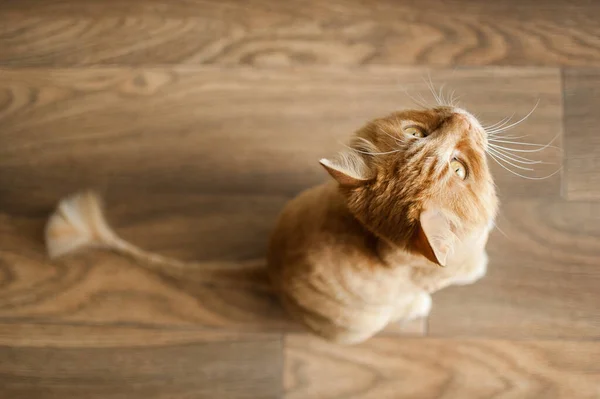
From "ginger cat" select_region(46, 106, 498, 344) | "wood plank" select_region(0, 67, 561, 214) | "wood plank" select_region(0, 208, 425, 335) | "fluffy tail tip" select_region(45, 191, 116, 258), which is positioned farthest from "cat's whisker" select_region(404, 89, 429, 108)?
"fluffy tail tip" select_region(45, 191, 116, 258)

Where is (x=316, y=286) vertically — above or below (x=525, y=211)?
below

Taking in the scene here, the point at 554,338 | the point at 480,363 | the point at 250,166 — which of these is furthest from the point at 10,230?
the point at 554,338

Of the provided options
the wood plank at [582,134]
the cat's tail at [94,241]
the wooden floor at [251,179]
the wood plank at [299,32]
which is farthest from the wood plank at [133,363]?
the wood plank at [582,134]

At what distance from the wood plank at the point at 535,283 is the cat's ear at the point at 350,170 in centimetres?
53

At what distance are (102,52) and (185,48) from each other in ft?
0.70

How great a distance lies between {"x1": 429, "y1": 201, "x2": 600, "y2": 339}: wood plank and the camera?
115cm

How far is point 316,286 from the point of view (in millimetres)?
853

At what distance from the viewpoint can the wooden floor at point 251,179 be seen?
1.16 m

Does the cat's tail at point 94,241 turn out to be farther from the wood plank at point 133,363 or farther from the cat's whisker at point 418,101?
the cat's whisker at point 418,101

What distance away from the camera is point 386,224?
750 mm

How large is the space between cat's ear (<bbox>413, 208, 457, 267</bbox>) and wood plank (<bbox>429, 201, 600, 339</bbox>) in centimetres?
51

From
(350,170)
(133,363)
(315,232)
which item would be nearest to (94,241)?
(133,363)

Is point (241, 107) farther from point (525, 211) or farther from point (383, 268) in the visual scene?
point (525, 211)

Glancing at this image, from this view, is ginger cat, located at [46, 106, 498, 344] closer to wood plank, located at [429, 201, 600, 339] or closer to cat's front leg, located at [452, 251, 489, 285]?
cat's front leg, located at [452, 251, 489, 285]
